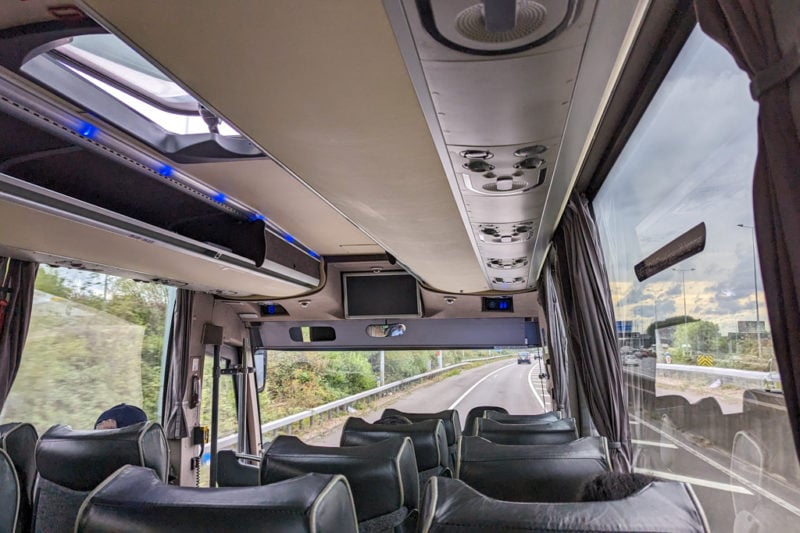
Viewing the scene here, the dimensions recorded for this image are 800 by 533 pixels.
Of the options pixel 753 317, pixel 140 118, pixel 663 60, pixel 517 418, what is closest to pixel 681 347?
pixel 753 317

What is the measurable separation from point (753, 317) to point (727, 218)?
1.17 feet

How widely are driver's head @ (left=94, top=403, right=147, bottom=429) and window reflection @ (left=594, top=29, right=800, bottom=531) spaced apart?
4420 mm

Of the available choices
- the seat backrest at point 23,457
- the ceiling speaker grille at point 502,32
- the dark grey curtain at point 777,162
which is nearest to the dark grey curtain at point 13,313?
the seat backrest at point 23,457

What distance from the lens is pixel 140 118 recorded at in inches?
108

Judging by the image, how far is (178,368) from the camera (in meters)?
6.10

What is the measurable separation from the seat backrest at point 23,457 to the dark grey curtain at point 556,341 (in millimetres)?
4608

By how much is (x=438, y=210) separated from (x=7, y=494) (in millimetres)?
2750

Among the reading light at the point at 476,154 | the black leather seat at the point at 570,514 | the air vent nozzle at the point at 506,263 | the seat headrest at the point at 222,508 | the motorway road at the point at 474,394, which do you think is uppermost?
the reading light at the point at 476,154

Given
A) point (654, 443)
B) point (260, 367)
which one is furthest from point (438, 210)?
point (260, 367)

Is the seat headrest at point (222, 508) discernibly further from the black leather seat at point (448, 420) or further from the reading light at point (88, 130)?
the black leather seat at point (448, 420)

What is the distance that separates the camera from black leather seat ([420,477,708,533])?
99cm

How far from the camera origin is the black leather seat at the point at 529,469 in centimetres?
211

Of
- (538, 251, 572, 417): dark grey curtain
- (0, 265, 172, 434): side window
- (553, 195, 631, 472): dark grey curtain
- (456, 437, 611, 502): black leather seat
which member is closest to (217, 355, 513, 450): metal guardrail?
(0, 265, 172, 434): side window

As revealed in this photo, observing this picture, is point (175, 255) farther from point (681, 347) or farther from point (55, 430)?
point (681, 347)
